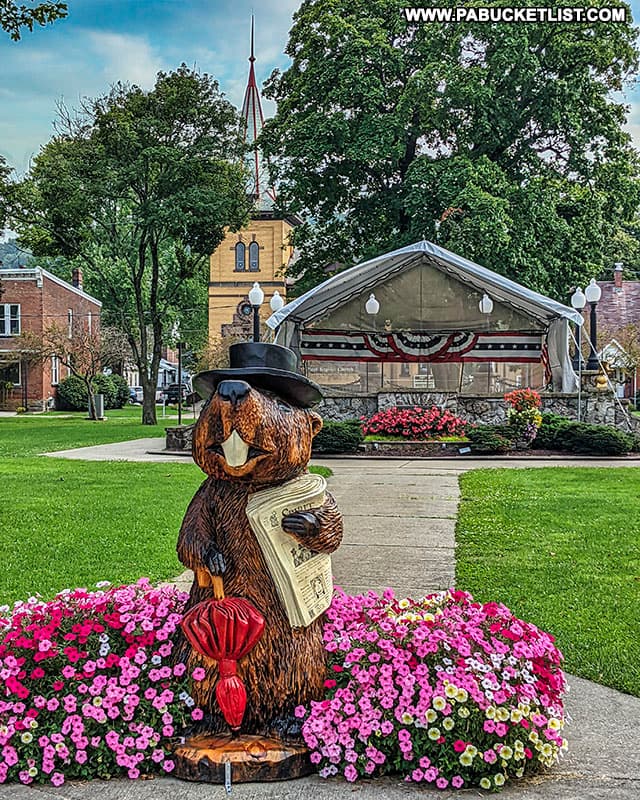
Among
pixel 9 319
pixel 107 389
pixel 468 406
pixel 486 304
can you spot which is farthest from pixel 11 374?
pixel 468 406

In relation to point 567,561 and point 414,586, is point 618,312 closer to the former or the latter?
point 567,561

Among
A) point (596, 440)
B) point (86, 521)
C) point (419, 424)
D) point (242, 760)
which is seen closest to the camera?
point (242, 760)

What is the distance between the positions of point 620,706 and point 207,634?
81.4 inches

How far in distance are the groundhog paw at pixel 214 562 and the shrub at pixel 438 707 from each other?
0.61 metres

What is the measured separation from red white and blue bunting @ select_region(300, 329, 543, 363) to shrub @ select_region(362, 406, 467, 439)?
358cm

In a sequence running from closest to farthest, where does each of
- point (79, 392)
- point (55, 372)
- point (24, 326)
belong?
point (24, 326)
point (79, 392)
point (55, 372)

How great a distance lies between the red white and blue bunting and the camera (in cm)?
2038

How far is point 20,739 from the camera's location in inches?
117

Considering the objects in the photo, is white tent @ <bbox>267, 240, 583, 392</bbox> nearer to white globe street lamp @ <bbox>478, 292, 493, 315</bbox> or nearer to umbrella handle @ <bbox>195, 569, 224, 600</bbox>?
white globe street lamp @ <bbox>478, 292, 493, 315</bbox>

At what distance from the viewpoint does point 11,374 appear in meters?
41.3

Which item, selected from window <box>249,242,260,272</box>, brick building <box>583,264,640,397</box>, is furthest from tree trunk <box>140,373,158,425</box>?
window <box>249,242,260,272</box>

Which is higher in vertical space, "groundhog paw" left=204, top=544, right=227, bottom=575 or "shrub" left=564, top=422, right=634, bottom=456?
"groundhog paw" left=204, top=544, right=227, bottom=575

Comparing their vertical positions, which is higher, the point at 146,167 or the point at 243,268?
the point at 243,268

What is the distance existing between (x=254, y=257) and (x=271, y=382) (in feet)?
175
